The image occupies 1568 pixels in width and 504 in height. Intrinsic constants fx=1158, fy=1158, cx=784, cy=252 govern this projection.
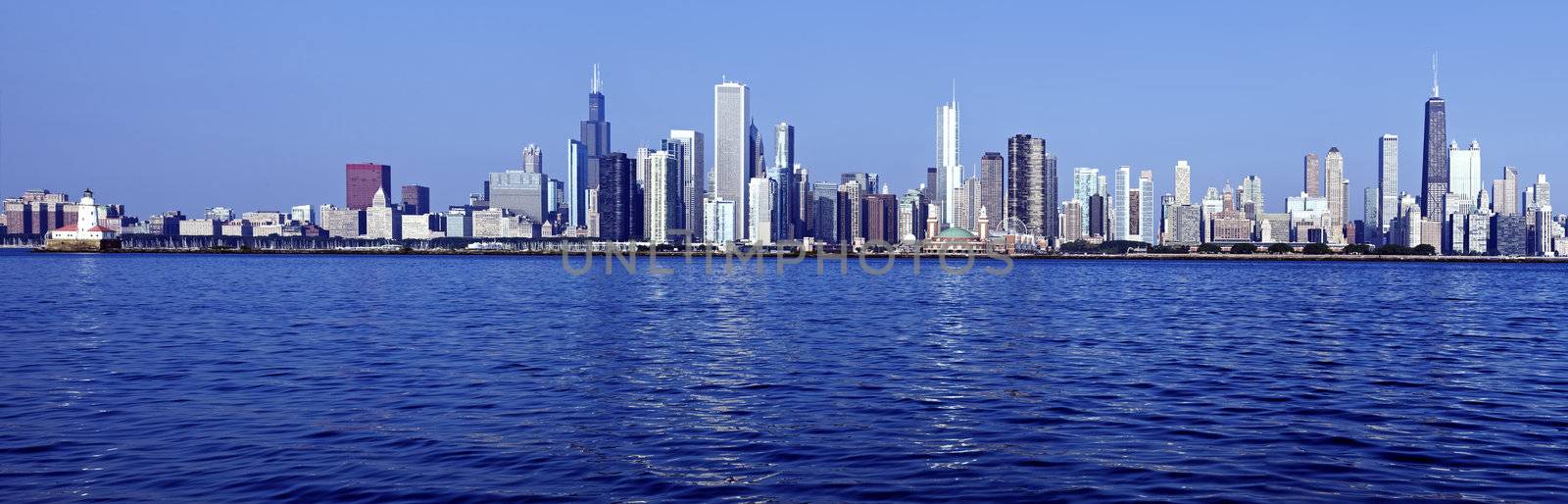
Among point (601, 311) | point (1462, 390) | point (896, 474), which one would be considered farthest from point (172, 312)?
point (1462, 390)

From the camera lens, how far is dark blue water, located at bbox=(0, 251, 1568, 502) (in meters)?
14.7

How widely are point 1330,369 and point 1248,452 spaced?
13.2 m

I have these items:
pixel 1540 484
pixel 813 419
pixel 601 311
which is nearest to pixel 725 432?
pixel 813 419

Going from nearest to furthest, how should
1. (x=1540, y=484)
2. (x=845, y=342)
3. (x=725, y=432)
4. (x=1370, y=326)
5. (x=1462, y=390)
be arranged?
1. (x=1540, y=484)
2. (x=725, y=432)
3. (x=1462, y=390)
4. (x=845, y=342)
5. (x=1370, y=326)

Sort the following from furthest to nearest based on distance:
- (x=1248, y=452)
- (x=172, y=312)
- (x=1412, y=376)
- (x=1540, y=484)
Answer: (x=172, y=312) → (x=1412, y=376) → (x=1248, y=452) → (x=1540, y=484)

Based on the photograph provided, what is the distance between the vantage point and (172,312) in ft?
162

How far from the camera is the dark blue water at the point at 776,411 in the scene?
1473 centimetres

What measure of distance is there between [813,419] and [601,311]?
33181 mm

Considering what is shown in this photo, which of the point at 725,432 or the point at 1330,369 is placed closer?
the point at 725,432

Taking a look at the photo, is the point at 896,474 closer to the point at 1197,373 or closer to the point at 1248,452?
the point at 1248,452

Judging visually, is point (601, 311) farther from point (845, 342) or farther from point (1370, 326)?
point (1370, 326)

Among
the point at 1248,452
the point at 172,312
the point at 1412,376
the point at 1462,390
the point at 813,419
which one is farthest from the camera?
the point at 172,312

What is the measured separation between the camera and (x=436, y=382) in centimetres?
2473

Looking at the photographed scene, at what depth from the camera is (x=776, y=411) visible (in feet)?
68.7
